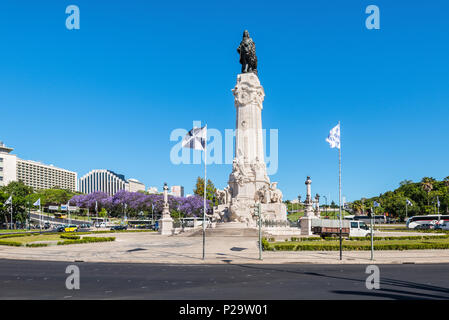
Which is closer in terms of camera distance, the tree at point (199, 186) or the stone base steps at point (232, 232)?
the stone base steps at point (232, 232)

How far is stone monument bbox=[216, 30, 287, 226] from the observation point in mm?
55125

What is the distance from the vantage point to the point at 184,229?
5594 centimetres

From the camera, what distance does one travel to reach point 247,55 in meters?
62.9

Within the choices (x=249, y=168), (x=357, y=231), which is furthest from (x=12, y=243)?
(x=357, y=231)

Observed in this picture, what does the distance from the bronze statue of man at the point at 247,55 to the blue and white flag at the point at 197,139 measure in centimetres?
3638

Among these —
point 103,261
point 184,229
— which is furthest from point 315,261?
point 184,229

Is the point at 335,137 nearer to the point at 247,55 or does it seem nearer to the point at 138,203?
the point at 247,55

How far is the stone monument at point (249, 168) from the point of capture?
181 feet

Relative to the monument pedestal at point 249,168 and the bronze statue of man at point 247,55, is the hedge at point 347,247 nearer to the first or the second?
the monument pedestal at point 249,168

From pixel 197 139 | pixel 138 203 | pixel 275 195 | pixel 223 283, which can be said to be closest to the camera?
pixel 223 283

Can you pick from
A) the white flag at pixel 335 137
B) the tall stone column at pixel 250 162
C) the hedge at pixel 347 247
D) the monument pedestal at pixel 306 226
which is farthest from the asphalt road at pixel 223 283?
the tall stone column at pixel 250 162

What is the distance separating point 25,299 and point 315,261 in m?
17.1

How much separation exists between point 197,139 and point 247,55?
38.2 metres

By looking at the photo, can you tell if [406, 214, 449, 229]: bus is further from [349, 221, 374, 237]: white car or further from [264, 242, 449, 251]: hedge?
[264, 242, 449, 251]: hedge
